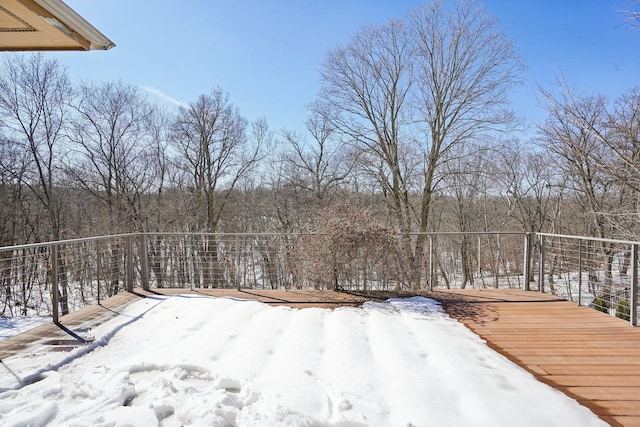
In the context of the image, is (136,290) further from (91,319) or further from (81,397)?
A: (81,397)

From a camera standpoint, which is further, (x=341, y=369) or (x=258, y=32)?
(x=258, y=32)

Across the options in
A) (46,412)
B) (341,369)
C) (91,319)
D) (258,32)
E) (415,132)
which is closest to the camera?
(46,412)

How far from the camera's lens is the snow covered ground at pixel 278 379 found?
1878 millimetres

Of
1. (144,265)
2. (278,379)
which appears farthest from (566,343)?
(144,265)

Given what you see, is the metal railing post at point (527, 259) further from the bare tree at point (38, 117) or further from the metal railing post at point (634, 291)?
the bare tree at point (38, 117)

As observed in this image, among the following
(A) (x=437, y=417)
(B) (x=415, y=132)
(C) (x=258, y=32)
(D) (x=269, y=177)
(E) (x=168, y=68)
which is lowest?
(A) (x=437, y=417)

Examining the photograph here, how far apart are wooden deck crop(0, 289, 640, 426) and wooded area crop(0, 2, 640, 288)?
471cm

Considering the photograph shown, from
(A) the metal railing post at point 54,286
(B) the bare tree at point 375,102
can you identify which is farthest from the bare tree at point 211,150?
(A) the metal railing post at point 54,286

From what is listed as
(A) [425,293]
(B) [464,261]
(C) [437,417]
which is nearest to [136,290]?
(A) [425,293]

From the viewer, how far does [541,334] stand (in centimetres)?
324

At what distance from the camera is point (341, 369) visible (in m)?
2.47

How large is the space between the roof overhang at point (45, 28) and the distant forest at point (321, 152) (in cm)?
894

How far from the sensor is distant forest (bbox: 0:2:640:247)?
Answer: 11156 millimetres

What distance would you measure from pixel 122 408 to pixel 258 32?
8.89 m
